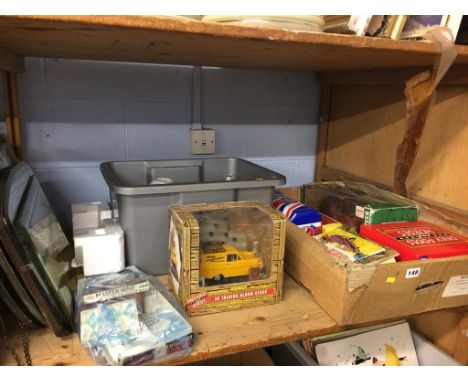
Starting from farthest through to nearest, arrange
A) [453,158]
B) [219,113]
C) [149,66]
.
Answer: [219,113]
[149,66]
[453,158]

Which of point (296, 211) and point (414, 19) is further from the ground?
point (414, 19)

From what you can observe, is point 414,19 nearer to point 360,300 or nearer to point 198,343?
point 360,300

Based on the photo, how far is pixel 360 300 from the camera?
2.52 ft

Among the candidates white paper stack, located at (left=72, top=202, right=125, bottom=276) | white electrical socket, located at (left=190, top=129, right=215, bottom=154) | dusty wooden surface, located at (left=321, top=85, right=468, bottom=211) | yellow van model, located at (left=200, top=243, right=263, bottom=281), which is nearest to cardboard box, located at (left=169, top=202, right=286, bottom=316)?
yellow van model, located at (left=200, top=243, right=263, bottom=281)

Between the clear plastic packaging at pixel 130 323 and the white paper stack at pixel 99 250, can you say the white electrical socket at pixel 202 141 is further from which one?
the clear plastic packaging at pixel 130 323

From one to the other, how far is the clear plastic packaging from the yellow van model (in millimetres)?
100

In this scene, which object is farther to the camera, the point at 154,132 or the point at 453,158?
the point at 154,132

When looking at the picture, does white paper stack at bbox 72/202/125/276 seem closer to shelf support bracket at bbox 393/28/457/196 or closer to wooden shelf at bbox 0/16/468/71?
wooden shelf at bbox 0/16/468/71

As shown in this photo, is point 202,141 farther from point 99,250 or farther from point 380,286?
point 380,286

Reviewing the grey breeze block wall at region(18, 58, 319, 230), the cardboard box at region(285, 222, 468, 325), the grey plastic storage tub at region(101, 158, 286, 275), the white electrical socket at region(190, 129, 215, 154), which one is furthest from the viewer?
the white electrical socket at region(190, 129, 215, 154)

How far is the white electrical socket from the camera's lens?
126 cm

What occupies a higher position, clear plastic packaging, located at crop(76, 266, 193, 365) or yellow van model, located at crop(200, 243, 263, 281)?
yellow van model, located at crop(200, 243, 263, 281)
